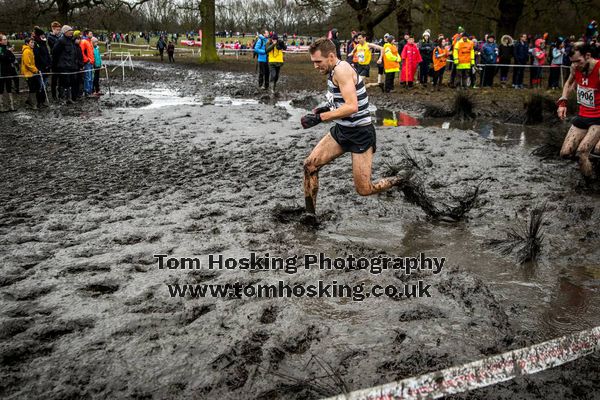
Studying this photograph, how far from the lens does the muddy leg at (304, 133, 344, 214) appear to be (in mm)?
5320

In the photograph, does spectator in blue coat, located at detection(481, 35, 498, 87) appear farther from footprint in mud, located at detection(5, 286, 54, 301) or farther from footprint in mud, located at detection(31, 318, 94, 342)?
footprint in mud, located at detection(31, 318, 94, 342)

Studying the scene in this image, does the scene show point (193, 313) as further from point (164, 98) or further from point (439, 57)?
point (439, 57)

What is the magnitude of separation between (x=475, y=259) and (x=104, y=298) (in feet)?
11.0

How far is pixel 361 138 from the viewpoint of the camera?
5141 mm

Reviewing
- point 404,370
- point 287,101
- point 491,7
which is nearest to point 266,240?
point 404,370

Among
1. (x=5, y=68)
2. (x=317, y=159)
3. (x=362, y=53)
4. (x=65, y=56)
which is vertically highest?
(x=362, y=53)

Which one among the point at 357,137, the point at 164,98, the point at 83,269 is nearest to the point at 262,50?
the point at 164,98

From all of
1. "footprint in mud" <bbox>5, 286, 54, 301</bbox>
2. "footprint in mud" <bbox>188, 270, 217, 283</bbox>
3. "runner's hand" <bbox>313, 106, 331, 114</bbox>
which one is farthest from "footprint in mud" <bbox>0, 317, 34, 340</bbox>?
"runner's hand" <bbox>313, 106, 331, 114</bbox>

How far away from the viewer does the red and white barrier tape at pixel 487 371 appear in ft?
7.43

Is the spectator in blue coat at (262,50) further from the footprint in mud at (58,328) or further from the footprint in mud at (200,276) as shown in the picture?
the footprint in mud at (58,328)

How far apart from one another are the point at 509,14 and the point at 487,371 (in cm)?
2881

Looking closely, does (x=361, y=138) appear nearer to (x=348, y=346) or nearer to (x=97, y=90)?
(x=348, y=346)

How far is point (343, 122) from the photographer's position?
5195 millimetres

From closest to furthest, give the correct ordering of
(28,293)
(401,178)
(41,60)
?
(28,293) < (401,178) < (41,60)
